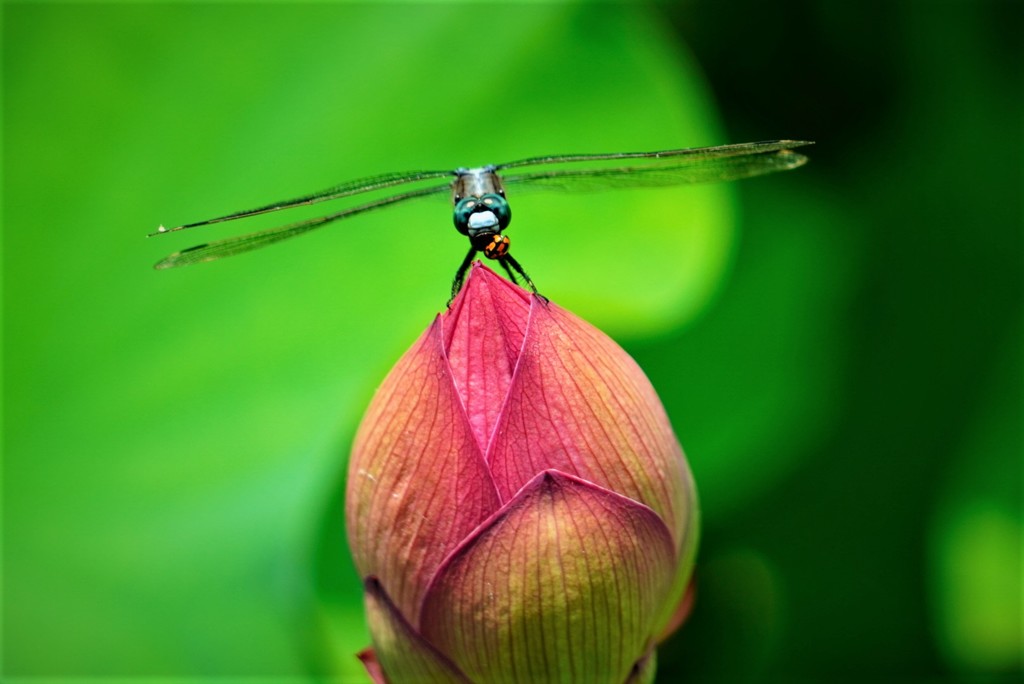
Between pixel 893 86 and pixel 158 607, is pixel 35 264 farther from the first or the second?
pixel 893 86

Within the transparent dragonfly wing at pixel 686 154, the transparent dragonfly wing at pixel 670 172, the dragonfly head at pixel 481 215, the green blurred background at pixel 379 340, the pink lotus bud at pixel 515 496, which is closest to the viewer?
the pink lotus bud at pixel 515 496

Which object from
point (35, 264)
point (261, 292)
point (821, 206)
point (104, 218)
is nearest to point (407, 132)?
point (261, 292)

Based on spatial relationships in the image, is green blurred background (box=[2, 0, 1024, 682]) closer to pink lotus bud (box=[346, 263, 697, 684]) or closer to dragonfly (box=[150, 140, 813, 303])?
dragonfly (box=[150, 140, 813, 303])

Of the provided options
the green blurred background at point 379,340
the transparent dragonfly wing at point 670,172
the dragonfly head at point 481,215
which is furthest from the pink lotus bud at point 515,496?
the green blurred background at point 379,340

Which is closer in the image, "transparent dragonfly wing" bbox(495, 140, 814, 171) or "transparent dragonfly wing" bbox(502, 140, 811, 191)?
"transparent dragonfly wing" bbox(495, 140, 814, 171)

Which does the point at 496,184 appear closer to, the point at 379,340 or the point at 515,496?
the point at 515,496

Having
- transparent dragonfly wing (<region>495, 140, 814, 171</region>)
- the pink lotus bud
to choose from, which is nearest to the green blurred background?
transparent dragonfly wing (<region>495, 140, 814, 171</region>)

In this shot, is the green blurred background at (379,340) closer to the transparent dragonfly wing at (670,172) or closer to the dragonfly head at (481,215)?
the transparent dragonfly wing at (670,172)
